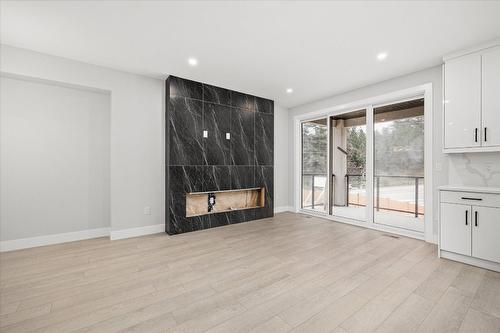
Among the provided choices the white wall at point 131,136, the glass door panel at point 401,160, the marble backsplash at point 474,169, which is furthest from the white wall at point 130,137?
the marble backsplash at point 474,169

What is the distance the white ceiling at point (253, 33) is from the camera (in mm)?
2201

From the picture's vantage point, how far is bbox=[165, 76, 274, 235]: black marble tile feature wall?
3.90 m

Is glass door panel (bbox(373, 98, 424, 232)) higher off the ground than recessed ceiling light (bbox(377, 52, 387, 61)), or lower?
lower

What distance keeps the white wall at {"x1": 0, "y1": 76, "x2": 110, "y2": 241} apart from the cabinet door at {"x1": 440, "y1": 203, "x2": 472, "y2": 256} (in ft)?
16.5

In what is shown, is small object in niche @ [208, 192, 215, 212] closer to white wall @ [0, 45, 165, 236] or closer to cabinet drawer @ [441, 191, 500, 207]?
white wall @ [0, 45, 165, 236]

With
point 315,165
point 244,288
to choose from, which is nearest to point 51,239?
point 244,288

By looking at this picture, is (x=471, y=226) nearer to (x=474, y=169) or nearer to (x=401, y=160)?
(x=474, y=169)

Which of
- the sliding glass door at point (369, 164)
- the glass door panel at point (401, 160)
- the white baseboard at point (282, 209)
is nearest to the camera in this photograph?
the glass door panel at point (401, 160)

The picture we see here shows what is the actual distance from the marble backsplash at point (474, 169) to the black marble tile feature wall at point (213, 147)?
3.22 meters

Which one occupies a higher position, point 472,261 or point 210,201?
point 210,201

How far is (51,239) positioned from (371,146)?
18.4ft

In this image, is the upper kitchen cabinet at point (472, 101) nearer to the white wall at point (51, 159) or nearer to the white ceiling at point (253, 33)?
the white ceiling at point (253, 33)

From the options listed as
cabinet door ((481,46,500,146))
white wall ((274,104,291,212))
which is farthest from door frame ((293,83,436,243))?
cabinet door ((481,46,500,146))

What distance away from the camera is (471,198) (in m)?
2.67
